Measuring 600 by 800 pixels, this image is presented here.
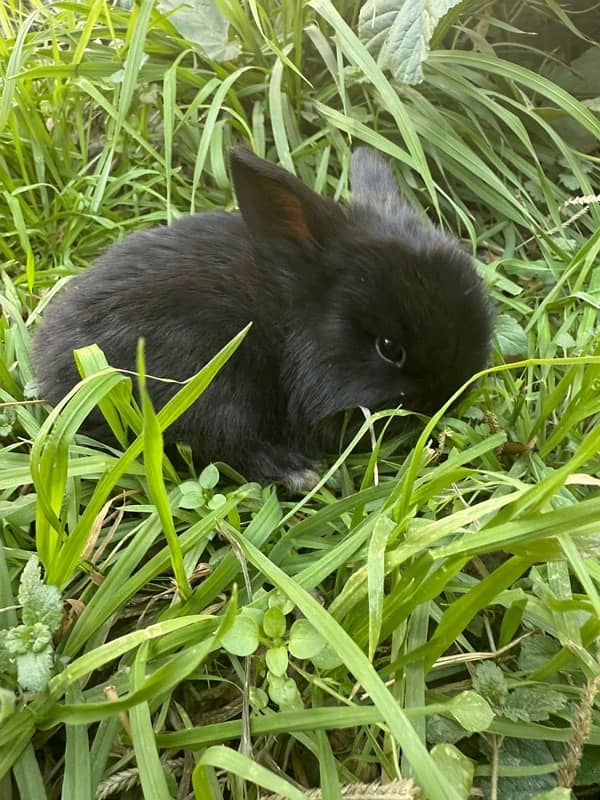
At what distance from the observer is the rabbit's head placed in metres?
1.71

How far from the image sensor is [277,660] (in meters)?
1.15

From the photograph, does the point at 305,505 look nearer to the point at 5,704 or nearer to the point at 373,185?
the point at 5,704

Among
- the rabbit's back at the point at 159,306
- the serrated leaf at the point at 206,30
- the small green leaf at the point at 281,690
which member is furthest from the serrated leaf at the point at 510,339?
the serrated leaf at the point at 206,30

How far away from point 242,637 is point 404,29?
6.43 ft

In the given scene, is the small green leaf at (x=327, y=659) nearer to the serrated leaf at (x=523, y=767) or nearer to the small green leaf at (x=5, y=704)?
the serrated leaf at (x=523, y=767)

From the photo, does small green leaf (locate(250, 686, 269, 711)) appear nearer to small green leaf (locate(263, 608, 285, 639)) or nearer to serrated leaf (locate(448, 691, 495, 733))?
small green leaf (locate(263, 608, 285, 639))

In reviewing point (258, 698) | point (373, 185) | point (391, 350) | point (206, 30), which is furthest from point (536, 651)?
point (206, 30)

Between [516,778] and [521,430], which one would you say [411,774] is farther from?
[521,430]

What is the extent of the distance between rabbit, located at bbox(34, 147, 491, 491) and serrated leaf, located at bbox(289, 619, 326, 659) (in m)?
0.66

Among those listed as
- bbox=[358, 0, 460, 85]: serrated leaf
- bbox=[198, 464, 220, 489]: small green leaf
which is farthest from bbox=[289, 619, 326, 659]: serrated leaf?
bbox=[358, 0, 460, 85]: serrated leaf

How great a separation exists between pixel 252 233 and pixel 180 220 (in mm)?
294

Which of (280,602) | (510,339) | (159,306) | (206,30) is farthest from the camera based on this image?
Result: (206,30)

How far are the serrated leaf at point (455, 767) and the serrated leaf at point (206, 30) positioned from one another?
2.49 meters

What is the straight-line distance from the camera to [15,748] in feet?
3.85
